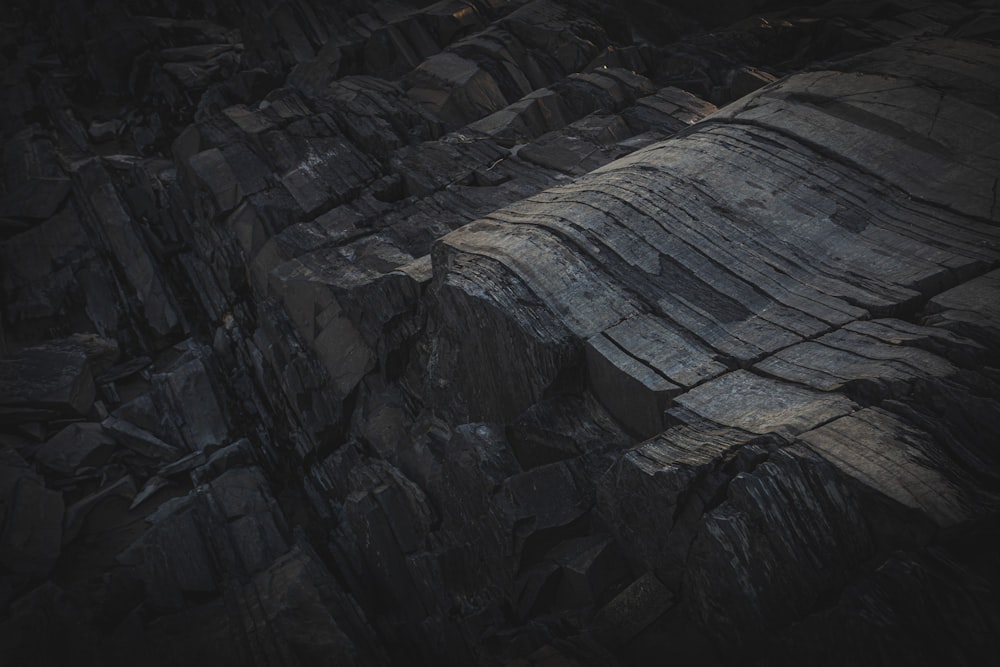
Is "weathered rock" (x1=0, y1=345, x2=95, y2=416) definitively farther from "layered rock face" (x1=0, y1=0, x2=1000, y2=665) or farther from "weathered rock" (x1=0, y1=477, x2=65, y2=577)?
"weathered rock" (x1=0, y1=477, x2=65, y2=577)

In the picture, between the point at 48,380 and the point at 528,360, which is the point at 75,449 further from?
the point at 528,360

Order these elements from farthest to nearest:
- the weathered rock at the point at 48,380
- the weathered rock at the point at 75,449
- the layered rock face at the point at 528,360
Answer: the weathered rock at the point at 48,380 < the weathered rock at the point at 75,449 < the layered rock face at the point at 528,360

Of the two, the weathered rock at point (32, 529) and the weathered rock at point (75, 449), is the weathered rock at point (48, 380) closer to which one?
the weathered rock at point (75, 449)

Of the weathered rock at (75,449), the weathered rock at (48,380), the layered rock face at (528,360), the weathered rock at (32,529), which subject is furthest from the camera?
the weathered rock at (48,380)

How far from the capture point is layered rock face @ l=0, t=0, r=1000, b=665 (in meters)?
8.58

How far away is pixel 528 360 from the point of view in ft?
39.5

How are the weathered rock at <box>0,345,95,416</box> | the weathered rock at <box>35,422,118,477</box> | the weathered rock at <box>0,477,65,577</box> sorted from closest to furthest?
the weathered rock at <box>0,477,65,577</box>, the weathered rock at <box>35,422,118,477</box>, the weathered rock at <box>0,345,95,416</box>

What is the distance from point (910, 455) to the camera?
8234 millimetres

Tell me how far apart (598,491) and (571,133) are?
37.9 ft

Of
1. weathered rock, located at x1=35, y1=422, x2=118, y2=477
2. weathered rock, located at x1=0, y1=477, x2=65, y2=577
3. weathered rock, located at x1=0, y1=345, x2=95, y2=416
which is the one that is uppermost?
weathered rock, located at x1=0, y1=345, x2=95, y2=416

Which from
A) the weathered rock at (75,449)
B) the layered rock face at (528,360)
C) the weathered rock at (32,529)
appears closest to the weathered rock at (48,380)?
the layered rock face at (528,360)

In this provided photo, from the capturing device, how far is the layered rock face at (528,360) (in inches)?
338

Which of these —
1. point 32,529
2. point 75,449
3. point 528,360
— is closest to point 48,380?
point 75,449

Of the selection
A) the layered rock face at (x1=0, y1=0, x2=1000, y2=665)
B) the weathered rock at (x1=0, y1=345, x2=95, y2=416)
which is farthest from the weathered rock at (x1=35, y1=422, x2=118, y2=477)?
the weathered rock at (x1=0, y1=345, x2=95, y2=416)
